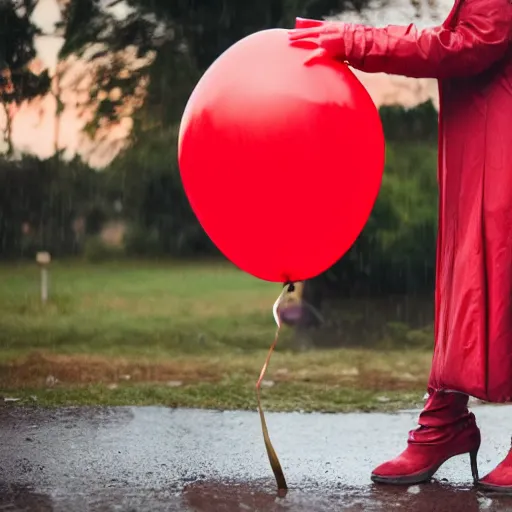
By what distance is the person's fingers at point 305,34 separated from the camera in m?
2.62

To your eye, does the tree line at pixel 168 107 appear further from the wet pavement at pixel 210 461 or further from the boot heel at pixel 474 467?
the boot heel at pixel 474 467

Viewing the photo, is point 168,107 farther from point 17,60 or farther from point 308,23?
point 308,23

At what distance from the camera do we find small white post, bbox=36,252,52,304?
7.02m

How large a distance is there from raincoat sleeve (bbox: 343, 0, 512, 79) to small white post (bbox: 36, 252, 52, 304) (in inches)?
187

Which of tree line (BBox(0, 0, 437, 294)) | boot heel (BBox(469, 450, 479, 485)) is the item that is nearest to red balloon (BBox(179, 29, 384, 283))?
boot heel (BBox(469, 450, 479, 485))

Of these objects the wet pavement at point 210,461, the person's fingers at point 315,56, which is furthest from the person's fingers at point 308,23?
the wet pavement at point 210,461

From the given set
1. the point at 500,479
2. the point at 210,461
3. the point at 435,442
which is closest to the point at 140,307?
the point at 210,461

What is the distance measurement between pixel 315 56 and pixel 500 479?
1364 millimetres

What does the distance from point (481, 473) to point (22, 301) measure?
485cm

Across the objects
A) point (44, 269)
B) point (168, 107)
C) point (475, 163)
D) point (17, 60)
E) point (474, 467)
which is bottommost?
point (44, 269)

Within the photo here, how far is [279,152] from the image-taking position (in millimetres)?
2486

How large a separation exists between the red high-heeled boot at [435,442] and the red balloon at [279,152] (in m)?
0.69

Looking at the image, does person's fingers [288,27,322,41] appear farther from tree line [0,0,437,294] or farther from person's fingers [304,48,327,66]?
tree line [0,0,437,294]

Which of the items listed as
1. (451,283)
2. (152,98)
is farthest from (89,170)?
(451,283)
